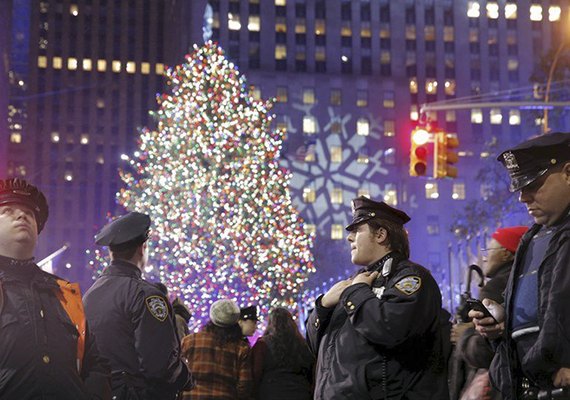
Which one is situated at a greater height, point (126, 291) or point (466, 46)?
point (466, 46)

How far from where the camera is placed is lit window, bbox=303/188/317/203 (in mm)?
89875

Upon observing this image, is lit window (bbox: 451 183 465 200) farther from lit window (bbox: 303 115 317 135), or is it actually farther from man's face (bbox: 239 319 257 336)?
man's face (bbox: 239 319 257 336)

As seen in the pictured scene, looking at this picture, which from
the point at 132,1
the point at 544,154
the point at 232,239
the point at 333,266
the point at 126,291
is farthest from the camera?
the point at 132,1

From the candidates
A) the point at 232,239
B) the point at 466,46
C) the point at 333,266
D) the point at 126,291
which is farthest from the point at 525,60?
the point at 126,291

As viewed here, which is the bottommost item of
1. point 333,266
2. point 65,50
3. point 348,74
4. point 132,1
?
point 333,266

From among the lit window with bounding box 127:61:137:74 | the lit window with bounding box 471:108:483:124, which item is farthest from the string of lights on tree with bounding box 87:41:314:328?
the lit window with bounding box 127:61:137:74

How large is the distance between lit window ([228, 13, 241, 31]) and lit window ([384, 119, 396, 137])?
63.9 ft

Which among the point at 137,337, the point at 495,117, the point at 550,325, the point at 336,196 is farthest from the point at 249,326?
the point at 495,117

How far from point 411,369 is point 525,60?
100 metres

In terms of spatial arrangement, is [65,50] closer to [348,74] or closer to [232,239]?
[348,74]

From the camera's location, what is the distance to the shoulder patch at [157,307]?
19.1ft

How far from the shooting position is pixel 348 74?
318 feet

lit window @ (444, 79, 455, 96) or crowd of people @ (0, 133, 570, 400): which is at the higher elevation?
lit window @ (444, 79, 455, 96)

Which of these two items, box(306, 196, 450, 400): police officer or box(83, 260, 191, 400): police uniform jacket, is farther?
box(83, 260, 191, 400): police uniform jacket
